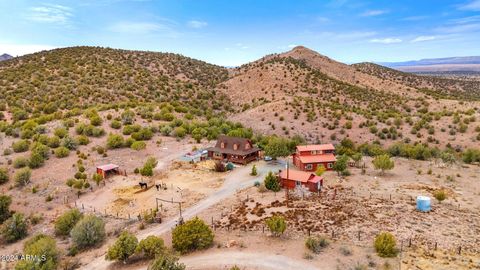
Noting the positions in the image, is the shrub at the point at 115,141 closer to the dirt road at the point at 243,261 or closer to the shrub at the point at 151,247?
the shrub at the point at 151,247

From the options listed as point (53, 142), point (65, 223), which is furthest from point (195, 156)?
point (65, 223)

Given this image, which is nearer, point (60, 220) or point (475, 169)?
point (60, 220)

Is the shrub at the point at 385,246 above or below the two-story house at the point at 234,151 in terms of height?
below

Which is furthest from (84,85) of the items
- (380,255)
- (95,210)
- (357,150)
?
(380,255)

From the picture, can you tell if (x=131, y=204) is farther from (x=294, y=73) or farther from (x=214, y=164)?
(x=294, y=73)

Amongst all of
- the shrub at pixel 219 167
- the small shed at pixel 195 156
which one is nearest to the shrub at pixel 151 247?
the shrub at pixel 219 167

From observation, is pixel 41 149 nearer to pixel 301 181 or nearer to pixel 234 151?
pixel 234 151
